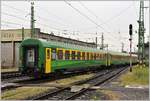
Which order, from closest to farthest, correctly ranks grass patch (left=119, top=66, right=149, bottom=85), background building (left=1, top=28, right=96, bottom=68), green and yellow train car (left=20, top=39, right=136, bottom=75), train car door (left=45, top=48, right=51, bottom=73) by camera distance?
grass patch (left=119, top=66, right=149, bottom=85)
green and yellow train car (left=20, top=39, right=136, bottom=75)
train car door (left=45, top=48, right=51, bottom=73)
background building (left=1, top=28, right=96, bottom=68)

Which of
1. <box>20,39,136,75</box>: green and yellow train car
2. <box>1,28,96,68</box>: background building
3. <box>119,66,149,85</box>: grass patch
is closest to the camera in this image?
<box>119,66,149,85</box>: grass patch

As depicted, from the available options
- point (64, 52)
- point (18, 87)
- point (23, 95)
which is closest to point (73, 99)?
point (23, 95)

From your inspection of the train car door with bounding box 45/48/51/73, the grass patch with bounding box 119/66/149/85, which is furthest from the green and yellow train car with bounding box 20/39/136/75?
the grass patch with bounding box 119/66/149/85

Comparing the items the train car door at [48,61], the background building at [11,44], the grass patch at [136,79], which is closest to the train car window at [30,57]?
the train car door at [48,61]

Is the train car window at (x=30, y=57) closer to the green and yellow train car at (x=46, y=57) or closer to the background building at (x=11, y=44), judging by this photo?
the green and yellow train car at (x=46, y=57)

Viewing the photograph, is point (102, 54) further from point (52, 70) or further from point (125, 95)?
point (125, 95)

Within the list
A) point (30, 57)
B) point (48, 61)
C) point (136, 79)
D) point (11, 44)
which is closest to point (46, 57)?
point (48, 61)

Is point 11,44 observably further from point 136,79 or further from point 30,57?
point 136,79

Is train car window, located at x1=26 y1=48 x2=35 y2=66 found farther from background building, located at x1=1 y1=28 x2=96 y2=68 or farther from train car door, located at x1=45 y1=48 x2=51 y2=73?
background building, located at x1=1 y1=28 x2=96 y2=68

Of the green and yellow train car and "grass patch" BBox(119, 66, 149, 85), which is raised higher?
the green and yellow train car

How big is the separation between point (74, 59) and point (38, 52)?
24.0 ft

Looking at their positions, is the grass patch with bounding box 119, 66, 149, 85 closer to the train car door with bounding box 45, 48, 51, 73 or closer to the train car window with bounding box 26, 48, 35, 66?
the train car door with bounding box 45, 48, 51, 73

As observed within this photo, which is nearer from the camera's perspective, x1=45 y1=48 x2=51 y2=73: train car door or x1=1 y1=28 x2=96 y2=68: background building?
x1=45 y1=48 x2=51 y2=73: train car door

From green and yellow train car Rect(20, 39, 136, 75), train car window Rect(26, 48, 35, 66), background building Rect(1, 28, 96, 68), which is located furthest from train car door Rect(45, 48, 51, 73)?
background building Rect(1, 28, 96, 68)
